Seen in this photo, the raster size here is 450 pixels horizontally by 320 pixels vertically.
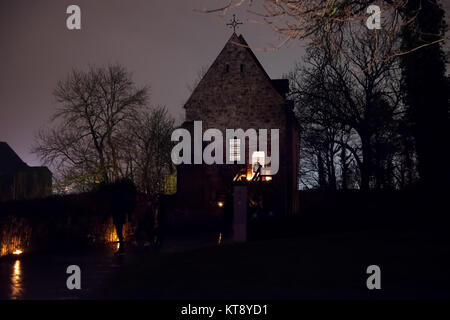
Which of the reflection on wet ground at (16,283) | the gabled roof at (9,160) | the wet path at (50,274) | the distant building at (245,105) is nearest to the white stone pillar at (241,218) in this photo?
the wet path at (50,274)

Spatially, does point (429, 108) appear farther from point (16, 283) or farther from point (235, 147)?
point (235, 147)

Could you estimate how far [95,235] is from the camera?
16797 millimetres

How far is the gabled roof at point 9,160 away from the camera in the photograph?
79.8m

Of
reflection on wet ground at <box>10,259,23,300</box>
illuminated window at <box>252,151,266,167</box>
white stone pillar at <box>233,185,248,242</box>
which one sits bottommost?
reflection on wet ground at <box>10,259,23,300</box>

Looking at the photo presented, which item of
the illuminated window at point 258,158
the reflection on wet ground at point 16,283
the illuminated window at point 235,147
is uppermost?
the illuminated window at point 235,147

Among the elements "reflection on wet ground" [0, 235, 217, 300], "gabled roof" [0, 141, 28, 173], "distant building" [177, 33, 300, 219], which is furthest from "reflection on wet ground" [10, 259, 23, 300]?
"gabled roof" [0, 141, 28, 173]

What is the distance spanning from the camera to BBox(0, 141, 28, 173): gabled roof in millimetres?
79800

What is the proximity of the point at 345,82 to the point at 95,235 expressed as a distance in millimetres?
21756

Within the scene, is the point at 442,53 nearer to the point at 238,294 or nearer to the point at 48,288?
the point at 238,294

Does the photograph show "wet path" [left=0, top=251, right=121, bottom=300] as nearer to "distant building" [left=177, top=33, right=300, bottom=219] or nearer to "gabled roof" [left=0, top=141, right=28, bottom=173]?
"distant building" [left=177, top=33, right=300, bottom=219]

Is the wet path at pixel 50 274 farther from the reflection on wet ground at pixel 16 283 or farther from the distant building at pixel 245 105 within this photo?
the distant building at pixel 245 105

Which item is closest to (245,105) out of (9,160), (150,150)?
(150,150)
